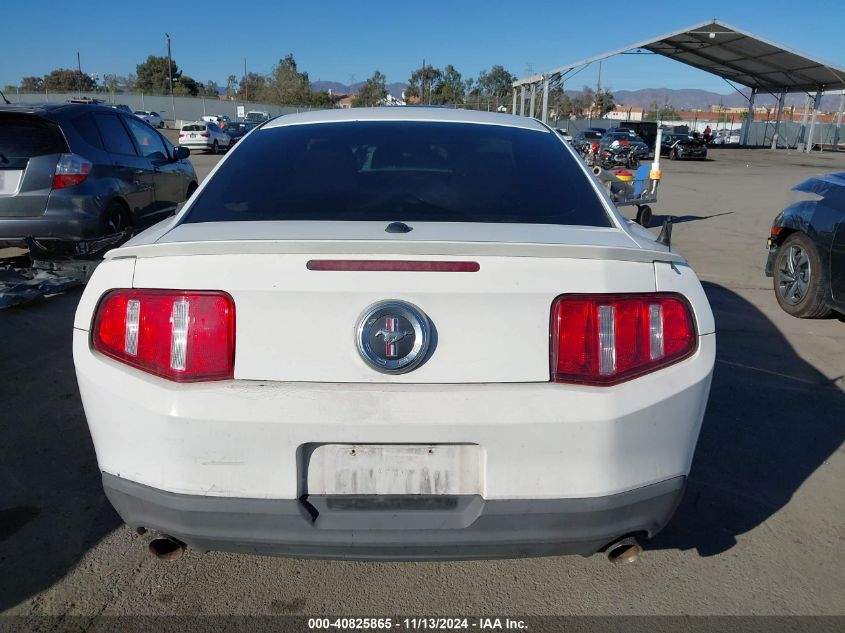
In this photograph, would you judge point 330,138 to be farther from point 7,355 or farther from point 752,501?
point 7,355

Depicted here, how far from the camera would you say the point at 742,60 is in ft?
144

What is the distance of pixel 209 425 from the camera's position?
188cm

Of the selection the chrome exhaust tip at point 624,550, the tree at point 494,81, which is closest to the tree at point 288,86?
the tree at point 494,81

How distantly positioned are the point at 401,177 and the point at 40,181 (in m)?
4.85

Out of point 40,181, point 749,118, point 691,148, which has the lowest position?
point 40,181

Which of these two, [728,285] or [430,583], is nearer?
[430,583]

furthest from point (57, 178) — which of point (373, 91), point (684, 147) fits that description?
point (373, 91)

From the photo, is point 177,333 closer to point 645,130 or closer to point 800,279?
point 800,279

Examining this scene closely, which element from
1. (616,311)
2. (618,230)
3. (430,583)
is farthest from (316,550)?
(618,230)

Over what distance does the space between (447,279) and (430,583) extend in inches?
51.2

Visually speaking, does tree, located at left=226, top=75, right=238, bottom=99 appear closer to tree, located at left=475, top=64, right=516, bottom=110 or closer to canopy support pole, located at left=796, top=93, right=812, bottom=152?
tree, located at left=475, top=64, right=516, bottom=110

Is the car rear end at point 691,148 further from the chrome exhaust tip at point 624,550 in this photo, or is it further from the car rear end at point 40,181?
the chrome exhaust tip at point 624,550

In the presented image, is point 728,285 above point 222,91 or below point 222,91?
below

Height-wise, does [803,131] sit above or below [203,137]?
above
